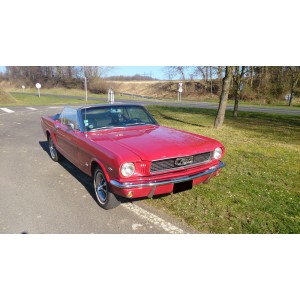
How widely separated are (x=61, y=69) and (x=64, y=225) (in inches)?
2008

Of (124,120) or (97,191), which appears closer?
(97,191)

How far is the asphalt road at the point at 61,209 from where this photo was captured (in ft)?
10.3

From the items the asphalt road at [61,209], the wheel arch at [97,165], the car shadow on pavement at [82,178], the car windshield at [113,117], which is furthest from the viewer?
the car windshield at [113,117]

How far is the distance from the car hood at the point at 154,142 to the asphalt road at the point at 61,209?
0.88m

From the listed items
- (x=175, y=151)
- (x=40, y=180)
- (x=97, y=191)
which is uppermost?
(x=175, y=151)

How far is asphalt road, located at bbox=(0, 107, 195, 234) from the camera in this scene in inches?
123

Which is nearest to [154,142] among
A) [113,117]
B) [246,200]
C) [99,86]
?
[113,117]

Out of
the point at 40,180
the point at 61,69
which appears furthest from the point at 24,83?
the point at 40,180

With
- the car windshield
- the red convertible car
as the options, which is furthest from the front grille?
the car windshield

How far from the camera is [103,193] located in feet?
12.1

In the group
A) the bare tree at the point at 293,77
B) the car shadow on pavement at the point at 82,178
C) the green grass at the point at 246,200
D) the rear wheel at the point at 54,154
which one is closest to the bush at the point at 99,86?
the bare tree at the point at 293,77

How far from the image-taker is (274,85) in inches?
1348

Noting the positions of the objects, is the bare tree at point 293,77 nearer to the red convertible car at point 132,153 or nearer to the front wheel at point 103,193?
the red convertible car at point 132,153

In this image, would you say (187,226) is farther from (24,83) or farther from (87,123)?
(24,83)
